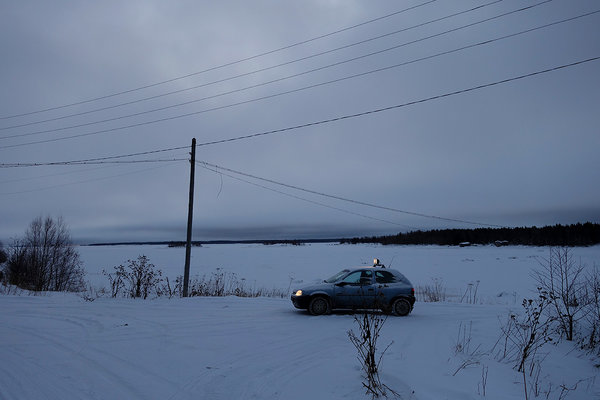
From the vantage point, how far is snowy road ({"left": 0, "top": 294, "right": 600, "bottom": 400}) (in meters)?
5.16

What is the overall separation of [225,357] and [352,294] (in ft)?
20.7

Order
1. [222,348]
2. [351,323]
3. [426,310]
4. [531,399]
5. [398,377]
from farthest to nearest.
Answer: [426,310] → [351,323] → [222,348] → [398,377] → [531,399]

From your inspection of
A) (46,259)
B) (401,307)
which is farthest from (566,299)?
(46,259)

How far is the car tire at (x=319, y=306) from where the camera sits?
39.6 ft

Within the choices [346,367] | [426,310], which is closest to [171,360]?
[346,367]

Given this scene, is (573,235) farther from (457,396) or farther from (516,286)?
(457,396)

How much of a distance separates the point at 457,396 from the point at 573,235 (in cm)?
9949

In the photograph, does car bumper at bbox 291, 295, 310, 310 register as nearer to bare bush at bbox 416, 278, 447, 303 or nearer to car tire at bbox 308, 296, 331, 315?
car tire at bbox 308, 296, 331, 315

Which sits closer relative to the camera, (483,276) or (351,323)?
(351,323)

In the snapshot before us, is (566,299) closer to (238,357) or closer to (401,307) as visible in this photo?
(401,307)

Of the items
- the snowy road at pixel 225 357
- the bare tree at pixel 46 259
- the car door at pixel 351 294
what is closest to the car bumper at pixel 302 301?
the snowy road at pixel 225 357

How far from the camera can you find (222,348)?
7410mm

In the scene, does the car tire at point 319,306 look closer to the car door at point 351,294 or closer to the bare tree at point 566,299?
the car door at point 351,294

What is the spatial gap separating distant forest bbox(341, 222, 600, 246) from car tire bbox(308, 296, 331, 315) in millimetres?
81851
